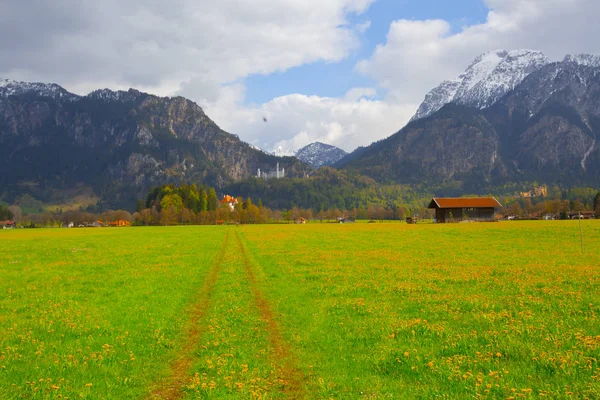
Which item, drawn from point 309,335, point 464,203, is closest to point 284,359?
point 309,335

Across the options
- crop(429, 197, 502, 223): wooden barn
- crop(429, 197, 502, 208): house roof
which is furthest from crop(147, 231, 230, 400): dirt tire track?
crop(429, 197, 502, 223): wooden barn

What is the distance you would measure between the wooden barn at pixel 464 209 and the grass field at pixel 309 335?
10428cm

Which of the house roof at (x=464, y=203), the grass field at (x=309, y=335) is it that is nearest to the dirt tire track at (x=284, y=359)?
the grass field at (x=309, y=335)

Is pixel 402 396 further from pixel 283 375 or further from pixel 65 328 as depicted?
pixel 65 328

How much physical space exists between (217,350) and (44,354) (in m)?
5.25

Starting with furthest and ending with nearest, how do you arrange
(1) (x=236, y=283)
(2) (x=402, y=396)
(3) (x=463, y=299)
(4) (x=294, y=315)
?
(1) (x=236, y=283)
(3) (x=463, y=299)
(4) (x=294, y=315)
(2) (x=402, y=396)

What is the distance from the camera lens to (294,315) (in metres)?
17.7

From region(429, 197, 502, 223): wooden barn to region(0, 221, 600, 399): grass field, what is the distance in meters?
104

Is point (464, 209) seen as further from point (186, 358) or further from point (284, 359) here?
point (186, 358)

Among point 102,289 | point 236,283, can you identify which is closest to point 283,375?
point 236,283

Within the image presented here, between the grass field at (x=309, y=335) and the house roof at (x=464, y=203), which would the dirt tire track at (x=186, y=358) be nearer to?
the grass field at (x=309, y=335)

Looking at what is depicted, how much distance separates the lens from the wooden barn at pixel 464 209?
13038 cm

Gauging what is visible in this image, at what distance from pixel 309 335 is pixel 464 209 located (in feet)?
419

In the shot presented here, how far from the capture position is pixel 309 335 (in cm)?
1456
